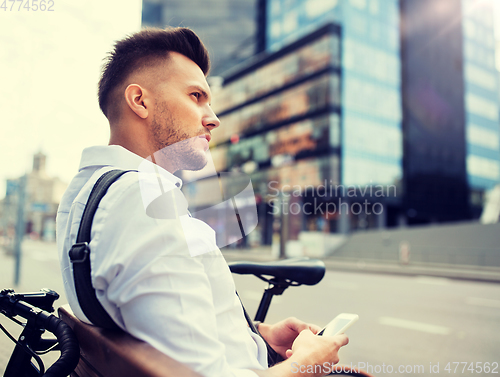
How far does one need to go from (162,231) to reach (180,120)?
38 centimetres

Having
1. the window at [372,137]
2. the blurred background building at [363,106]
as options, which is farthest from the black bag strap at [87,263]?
the window at [372,137]

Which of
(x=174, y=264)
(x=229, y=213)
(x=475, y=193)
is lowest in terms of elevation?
(x=174, y=264)

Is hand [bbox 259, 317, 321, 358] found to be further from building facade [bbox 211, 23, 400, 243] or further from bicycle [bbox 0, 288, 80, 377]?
building facade [bbox 211, 23, 400, 243]

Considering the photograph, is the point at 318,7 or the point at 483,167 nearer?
the point at 318,7

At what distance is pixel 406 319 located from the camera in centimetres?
568

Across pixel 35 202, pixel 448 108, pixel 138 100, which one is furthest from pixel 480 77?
pixel 35 202

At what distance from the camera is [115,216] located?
0.71 m

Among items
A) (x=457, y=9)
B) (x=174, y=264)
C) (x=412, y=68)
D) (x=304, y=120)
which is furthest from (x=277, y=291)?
(x=457, y=9)

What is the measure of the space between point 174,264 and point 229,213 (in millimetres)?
355

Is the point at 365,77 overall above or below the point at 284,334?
above

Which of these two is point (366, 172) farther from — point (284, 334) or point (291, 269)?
point (284, 334)

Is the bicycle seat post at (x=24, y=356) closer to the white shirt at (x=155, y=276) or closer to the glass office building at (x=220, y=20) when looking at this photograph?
the white shirt at (x=155, y=276)

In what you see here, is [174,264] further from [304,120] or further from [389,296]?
[304,120]

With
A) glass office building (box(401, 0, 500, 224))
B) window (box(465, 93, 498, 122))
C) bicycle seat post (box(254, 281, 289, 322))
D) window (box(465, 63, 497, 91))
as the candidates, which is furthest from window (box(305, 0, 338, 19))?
bicycle seat post (box(254, 281, 289, 322))
